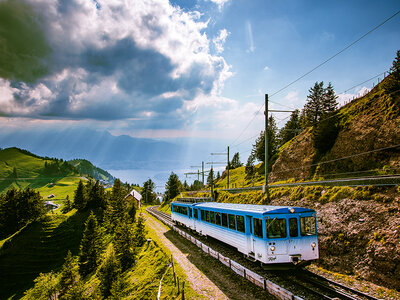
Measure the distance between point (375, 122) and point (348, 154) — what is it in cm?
423

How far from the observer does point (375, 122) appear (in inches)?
886

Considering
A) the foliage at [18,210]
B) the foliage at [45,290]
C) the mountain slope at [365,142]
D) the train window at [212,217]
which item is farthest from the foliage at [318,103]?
the foliage at [18,210]

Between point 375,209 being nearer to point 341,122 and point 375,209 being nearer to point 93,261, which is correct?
point 341,122

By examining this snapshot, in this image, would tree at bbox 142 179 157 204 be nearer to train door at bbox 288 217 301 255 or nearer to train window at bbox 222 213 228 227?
train window at bbox 222 213 228 227

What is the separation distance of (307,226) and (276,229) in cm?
198

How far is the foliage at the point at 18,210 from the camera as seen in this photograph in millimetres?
72200

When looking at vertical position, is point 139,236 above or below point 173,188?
below

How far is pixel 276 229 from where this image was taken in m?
13.4

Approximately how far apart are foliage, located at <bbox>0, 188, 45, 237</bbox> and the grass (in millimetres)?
11491

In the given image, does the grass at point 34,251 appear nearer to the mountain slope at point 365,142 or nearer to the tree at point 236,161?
the mountain slope at point 365,142

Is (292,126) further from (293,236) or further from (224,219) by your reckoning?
(293,236)

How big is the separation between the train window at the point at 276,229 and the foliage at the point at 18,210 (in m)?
81.9

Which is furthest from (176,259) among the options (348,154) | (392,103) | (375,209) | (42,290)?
(42,290)

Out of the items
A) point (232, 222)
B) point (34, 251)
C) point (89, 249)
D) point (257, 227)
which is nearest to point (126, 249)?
point (232, 222)
